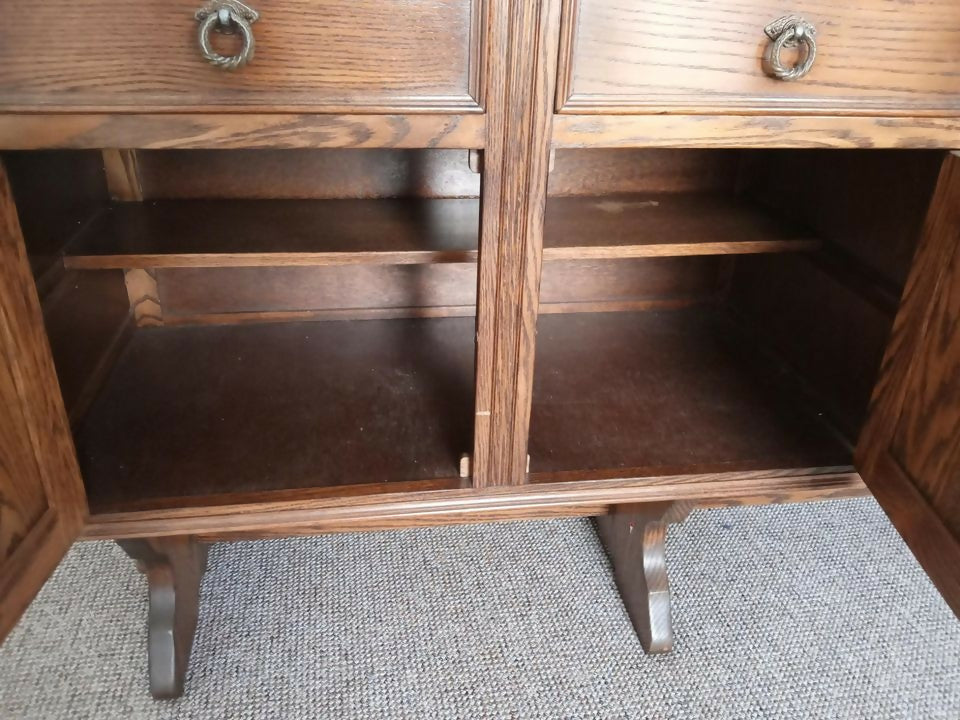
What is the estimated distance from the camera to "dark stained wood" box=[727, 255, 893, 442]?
3.18 ft

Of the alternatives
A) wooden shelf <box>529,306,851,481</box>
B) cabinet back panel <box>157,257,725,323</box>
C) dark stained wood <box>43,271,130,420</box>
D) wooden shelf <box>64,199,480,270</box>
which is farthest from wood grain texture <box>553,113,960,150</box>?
dark stained wood <box>43,271,130,420</box>

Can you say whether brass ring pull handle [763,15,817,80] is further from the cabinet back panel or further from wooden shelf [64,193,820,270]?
the cabinet back panel

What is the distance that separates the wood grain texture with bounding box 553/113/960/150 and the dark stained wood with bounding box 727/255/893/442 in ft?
0.87

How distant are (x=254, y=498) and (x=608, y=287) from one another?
72cm

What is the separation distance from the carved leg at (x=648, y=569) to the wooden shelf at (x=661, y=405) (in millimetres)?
87

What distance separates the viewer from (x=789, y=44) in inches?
26.5

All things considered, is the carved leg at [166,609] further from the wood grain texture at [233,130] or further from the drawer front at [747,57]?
the drawer front at [747,57]

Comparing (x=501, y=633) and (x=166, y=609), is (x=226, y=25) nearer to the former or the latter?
(x=166, y=609)

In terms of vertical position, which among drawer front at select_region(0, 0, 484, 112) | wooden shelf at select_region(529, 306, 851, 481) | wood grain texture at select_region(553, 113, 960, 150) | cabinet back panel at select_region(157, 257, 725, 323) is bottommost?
wooden shelf at select_region(529, 306, 851, 481)

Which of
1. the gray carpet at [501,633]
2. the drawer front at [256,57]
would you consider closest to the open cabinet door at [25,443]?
the drawer front at [256,57]

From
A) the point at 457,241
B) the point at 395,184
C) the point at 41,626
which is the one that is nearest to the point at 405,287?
the point at 395,184

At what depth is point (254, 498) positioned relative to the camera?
818mm

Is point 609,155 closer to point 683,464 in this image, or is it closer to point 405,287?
point 405,287

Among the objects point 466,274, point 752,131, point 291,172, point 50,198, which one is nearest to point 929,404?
point 752,131
